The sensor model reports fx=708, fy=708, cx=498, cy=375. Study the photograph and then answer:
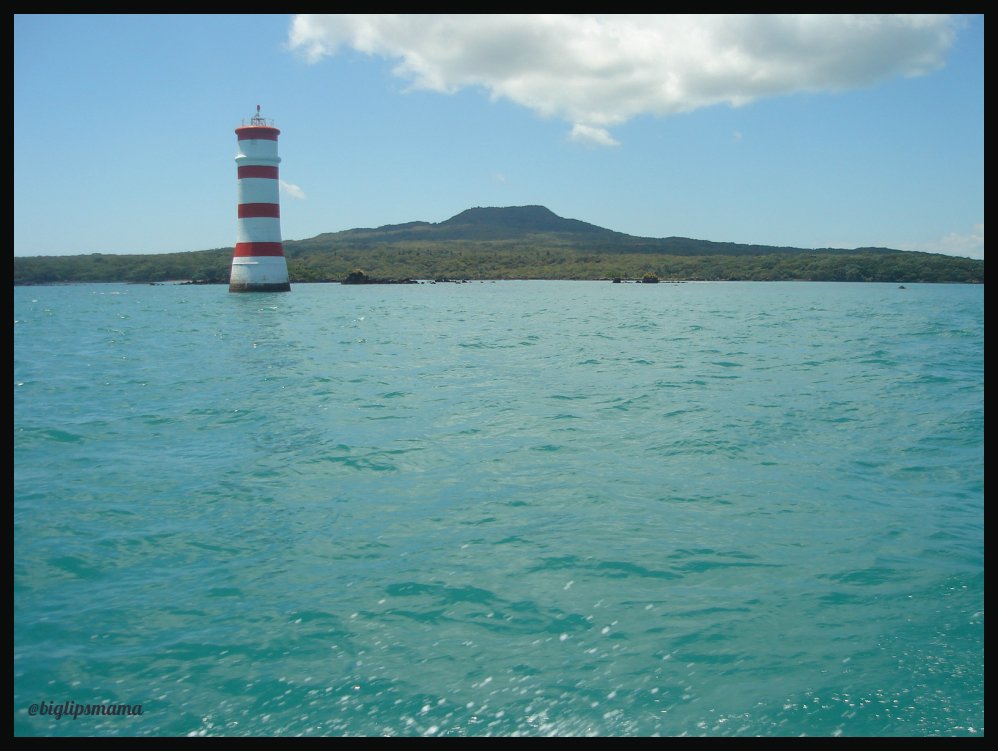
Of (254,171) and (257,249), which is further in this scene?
(257,249)

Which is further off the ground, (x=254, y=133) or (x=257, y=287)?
(x=254, y=133)

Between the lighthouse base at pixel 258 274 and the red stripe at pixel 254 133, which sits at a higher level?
the red stripe at pixel 254 133

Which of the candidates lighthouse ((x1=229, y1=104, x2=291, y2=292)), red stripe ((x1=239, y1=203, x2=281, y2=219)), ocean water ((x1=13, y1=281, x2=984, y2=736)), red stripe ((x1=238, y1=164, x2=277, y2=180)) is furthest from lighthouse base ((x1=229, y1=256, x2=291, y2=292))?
ocean water ((x1=13, y1=281, x2=984, y2=736))

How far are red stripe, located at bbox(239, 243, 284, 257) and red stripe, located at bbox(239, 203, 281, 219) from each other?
9.21 ft

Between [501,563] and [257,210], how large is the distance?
5614 cm

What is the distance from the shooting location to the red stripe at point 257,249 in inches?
2365

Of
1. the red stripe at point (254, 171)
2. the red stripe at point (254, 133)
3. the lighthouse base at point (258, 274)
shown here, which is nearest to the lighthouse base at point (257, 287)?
the lighthouse base at point (258, 274)

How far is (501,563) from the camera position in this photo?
7.06 m

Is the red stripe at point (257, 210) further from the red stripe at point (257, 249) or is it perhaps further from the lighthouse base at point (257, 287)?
the lighthouse base at point (257, 287)

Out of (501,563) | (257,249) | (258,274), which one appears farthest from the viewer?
(258,274)

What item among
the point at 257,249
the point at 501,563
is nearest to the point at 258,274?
the point at 257,249

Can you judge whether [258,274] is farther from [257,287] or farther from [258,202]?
[258,202]

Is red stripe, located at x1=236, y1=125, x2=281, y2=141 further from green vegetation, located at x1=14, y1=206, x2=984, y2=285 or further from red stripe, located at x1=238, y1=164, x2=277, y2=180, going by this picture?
green vegetation, located at x1=14, y1=206, x2=984, y2=285

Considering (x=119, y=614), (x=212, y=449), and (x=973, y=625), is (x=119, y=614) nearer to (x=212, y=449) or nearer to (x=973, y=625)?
(x=212, y=449)
